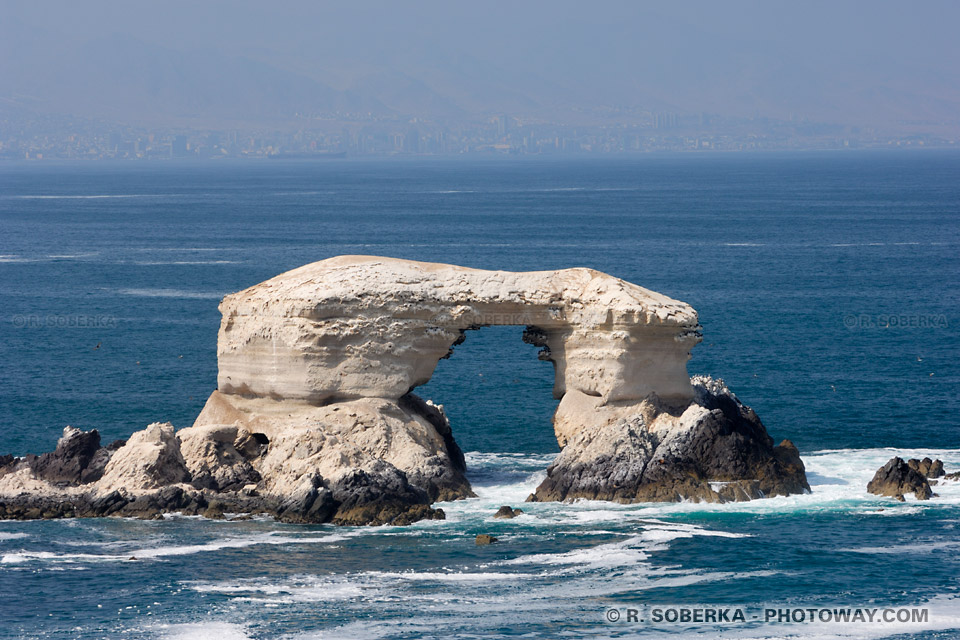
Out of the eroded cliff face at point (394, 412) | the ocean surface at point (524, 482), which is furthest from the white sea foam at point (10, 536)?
the eroded cliff face at point (394, 412)

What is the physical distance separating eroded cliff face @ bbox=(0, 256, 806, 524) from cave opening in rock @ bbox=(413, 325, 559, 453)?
2.78m

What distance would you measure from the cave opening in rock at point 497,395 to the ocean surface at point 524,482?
228 mm

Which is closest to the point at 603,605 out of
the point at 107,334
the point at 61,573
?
the point at 61,573

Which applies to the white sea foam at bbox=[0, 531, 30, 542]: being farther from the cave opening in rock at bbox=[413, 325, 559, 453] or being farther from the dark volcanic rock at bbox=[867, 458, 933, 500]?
the dark volcanic rock at bbox=[867, 458, 933, 500]

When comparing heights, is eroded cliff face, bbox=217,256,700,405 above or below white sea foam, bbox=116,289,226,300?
above

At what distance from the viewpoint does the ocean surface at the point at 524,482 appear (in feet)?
114

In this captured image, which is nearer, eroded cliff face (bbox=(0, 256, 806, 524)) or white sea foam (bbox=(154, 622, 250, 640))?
white sea foam (bbox=(154, 622, 250, 640))

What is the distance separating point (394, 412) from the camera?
149 feet

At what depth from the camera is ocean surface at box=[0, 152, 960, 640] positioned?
34.8m

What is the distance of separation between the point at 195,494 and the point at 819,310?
172ft

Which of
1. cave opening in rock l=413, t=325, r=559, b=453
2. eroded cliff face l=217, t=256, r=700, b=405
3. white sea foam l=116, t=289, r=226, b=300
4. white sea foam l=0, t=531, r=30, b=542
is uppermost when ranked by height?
eroded cliff face l=217, t=256, r=700, b=405

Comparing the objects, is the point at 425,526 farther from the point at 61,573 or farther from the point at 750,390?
the point at 750,390

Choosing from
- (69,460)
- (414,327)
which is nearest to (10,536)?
(69,460)

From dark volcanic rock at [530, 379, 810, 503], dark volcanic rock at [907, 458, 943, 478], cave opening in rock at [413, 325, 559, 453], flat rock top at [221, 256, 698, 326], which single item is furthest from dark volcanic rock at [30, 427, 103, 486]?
dark volcanic rock at [907, 458, 943, 478]
